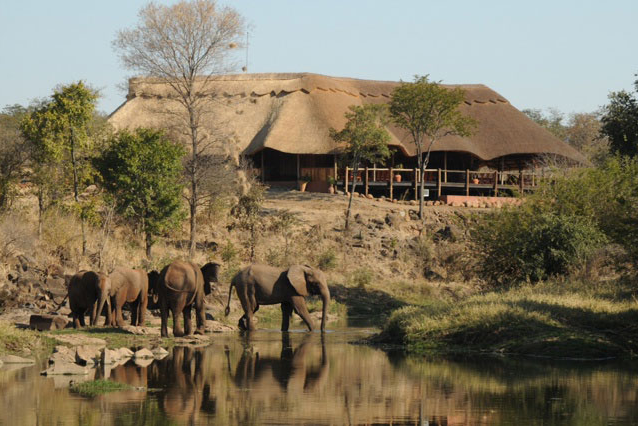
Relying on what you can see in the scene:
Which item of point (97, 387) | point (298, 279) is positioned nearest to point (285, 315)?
point (298, 279)

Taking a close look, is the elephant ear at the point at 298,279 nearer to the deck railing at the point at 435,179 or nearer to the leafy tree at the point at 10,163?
the leafy tree at the point at 10,163

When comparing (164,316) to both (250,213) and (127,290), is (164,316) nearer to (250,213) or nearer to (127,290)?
(127,290)

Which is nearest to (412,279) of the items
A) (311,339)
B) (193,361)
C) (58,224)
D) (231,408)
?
(58,224)

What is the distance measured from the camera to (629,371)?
669 inches

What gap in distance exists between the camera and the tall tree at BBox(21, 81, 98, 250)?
35312 millimetres

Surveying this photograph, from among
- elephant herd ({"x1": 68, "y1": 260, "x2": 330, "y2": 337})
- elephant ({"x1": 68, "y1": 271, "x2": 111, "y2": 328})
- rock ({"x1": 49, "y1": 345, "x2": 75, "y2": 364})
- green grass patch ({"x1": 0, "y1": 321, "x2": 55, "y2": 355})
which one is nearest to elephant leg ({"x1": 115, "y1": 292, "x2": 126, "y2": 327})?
elephant herd ({"x1": 68, "y1": 260, "x2": 330, "y2": 337})

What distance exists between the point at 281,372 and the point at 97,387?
3.52m

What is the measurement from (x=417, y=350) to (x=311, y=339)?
3.35 metres

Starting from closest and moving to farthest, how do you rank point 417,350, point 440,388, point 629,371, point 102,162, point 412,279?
point 440,388 < point 629,371 < point 417,350 < point 102,162 < point 412,279

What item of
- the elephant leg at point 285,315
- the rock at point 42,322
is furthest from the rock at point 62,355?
the elephant leg at point 285,315

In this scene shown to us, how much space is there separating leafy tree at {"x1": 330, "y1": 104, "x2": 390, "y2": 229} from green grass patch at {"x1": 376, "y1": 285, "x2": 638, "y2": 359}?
78.9ft

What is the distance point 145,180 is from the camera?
121 ft

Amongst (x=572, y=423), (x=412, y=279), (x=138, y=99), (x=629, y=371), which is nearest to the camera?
(x=572, y=423)

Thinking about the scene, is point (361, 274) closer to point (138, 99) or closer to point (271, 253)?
point (271, 253)
